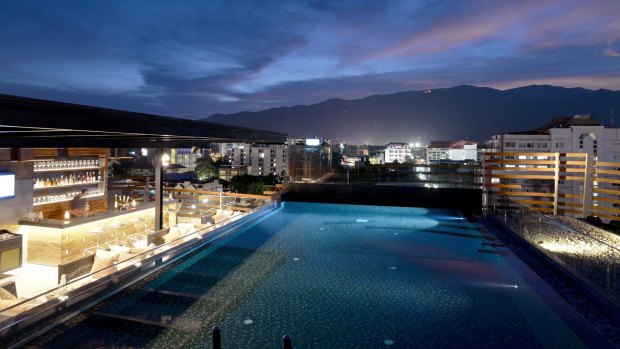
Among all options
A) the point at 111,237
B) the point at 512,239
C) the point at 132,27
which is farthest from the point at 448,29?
the point at 132,27

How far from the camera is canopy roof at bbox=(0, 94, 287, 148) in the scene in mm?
2963

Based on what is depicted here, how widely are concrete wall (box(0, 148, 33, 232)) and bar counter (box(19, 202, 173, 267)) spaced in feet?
0.75

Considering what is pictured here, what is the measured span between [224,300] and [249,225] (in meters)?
4.73

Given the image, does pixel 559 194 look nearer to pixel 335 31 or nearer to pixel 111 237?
pixel 111 237

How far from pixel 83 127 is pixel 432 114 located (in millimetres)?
189748

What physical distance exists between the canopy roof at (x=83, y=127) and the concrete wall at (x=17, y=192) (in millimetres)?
2602

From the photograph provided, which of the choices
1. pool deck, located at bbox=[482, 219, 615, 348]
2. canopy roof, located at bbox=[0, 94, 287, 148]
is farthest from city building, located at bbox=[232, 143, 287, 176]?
pool deck, located at bbox=[482, 219, 615, 348]

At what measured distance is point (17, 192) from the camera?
7.59m

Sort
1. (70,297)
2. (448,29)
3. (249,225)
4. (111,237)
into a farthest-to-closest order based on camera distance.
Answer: (448,29), (249,225), (111,237), (70,297)

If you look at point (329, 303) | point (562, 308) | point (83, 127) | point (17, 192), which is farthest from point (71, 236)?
point (562, 308)

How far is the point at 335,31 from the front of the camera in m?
28.6

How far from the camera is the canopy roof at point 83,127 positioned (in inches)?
117

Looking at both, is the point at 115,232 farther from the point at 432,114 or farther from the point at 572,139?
the point at 432,114

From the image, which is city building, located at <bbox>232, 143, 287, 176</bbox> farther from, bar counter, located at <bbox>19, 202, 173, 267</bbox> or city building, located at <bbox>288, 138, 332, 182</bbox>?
bar counter, located at <bbox>19, 202, 173, 267</bbox>
